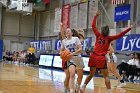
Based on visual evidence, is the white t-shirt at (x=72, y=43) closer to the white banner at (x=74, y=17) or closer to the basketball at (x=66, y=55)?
the basketball at (x=66, y=55)

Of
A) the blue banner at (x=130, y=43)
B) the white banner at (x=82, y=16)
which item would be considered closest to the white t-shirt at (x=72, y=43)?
the blue banner at (x=130, y=43)

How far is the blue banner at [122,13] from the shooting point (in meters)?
20.8

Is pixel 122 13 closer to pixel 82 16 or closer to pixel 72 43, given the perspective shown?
pixel 82 16

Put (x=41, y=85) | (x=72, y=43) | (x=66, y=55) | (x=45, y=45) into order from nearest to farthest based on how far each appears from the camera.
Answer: (x=66, y=55) < (x=72, y=43) < (x=41, y=85) < (x=45, y=45)

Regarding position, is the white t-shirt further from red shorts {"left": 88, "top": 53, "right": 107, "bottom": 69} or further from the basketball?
red shorts {"left": 88, "top": 53, "right": 107, "bottom": 69}

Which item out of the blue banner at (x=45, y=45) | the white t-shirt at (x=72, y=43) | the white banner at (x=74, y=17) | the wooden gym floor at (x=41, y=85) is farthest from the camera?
the blue banner at (x=45, y=45)

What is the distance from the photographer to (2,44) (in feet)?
114

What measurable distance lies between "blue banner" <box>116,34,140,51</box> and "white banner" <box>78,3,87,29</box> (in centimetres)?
923

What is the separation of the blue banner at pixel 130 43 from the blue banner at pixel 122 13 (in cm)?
293

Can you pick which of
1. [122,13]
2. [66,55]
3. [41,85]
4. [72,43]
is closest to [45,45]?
[122,13]

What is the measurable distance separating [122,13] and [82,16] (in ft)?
22.7

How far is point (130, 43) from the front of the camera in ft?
57.6

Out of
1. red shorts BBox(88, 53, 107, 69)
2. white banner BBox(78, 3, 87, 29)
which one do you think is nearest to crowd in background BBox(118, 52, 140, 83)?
red shorts BBox(88, 53, 107, 69)

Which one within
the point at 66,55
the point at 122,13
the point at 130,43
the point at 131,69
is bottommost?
the point at 131,69
